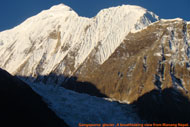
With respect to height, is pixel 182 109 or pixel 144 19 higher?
pixel 144 19

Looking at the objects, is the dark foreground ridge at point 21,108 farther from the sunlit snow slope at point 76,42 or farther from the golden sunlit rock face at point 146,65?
the sunlit snow slope at point 76,42

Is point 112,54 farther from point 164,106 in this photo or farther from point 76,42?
point 164,106

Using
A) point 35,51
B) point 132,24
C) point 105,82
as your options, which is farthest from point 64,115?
point 35,51

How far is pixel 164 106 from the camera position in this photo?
97875 mm

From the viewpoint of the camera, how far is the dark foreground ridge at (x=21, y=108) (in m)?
56.4

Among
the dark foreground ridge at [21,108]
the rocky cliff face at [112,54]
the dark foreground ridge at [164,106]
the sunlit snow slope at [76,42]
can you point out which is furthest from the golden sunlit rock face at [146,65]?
the dark foreground ridge at [21,108]

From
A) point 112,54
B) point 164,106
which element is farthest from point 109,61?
point 164,106

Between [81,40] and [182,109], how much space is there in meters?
75.3

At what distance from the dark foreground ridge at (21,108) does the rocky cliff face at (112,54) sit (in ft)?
148

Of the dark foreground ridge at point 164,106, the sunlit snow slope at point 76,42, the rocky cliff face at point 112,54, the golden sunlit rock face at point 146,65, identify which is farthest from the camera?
the sunlit snow slope at point 76,42

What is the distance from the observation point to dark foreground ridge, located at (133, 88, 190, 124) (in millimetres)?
92062

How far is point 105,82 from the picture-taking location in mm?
122250

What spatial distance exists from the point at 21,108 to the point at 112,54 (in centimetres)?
8049

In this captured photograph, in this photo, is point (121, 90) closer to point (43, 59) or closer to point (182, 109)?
point (182, 109)
